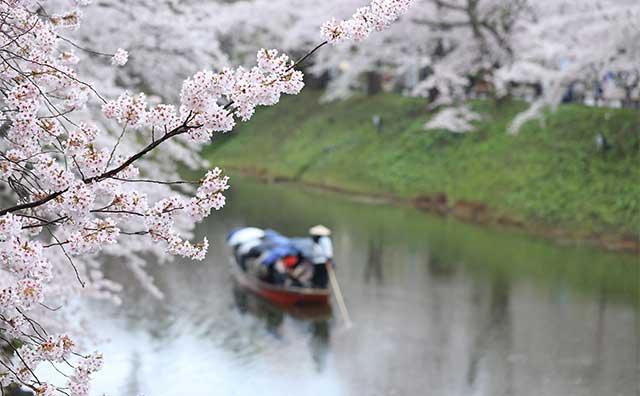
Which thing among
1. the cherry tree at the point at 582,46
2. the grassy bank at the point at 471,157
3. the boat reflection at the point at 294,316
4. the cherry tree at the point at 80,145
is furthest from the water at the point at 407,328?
the cherry tree at the point at 80,145

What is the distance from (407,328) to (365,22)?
32.9 feet

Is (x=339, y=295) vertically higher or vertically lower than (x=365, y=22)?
higher

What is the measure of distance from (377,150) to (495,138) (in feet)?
14.5

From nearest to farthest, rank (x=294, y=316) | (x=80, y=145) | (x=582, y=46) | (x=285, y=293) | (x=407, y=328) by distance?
(x=80, y=145) → (x=407, y=328) → (x=294, y=316) → (x=285, y=293) → (x=582, y=46)

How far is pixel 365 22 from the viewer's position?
3.88 metres


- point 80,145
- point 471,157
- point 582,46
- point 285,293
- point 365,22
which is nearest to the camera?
point 365,22

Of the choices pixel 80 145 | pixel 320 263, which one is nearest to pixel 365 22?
pixel 80 145

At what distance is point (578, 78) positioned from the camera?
65.1 feet

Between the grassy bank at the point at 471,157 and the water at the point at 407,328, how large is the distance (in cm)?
134

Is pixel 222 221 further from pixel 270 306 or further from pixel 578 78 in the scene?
pixel 578 78

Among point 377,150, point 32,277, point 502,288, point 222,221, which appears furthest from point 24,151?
point 377,150

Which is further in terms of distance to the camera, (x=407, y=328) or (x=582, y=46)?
(x=582, y=46)

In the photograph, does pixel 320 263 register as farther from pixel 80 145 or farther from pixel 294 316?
pixel 80 145

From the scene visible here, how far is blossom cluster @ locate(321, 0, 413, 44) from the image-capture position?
3832mm
